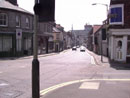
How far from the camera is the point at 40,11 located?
6266mm

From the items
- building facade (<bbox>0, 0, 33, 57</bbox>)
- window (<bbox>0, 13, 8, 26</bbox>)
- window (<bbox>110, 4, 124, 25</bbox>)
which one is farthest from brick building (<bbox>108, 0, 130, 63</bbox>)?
window (<bbox>0, 13, 8, 26</bbox>)

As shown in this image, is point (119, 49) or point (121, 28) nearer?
point (121, 28)

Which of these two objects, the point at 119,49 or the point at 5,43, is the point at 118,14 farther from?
the point at 5,43

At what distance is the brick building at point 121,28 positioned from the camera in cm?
2539

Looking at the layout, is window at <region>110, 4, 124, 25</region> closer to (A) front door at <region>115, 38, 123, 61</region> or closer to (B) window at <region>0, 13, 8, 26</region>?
(A) front door at <region>115, 38, 123, 61</region>

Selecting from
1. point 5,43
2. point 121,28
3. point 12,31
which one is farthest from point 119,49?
point 5,43

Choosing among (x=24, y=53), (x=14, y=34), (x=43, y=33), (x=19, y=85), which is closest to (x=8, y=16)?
(x=14, y=34)

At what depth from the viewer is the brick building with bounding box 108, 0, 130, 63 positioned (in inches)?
1000


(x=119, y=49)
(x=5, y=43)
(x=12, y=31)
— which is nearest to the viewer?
(x=119, y=49)

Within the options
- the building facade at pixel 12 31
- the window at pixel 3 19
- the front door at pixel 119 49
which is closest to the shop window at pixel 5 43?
the building facade at pixel 12 31

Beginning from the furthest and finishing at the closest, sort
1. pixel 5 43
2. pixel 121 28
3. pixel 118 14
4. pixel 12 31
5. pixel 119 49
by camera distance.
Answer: pixel 12 31, pixel 5 43, pixel 119 49, pixel 118 14, pixel 121 28

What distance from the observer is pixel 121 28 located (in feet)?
84.1

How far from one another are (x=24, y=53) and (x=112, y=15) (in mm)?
19559

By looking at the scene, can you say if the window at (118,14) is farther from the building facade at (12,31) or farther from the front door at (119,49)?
the building facade at (12,31)
